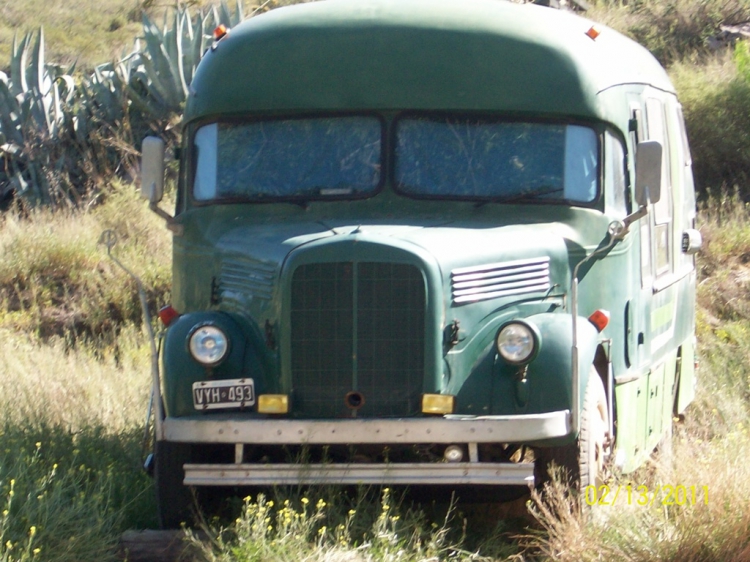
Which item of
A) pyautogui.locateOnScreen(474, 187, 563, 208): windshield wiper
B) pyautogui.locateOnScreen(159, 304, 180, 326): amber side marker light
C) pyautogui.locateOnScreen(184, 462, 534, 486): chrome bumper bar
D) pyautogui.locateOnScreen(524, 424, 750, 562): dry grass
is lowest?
pyautogui.locateOnScreen(524, 424, 750, 562): dry grass

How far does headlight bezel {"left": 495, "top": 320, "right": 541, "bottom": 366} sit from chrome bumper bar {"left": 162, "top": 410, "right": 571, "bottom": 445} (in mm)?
253

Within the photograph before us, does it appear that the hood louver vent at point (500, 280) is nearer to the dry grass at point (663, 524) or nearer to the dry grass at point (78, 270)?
the dry grass at point (663, 524)

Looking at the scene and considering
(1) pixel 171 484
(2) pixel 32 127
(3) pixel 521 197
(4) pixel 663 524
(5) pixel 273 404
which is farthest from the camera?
(2) pixel 32 127

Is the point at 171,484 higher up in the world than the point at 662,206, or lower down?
lower down

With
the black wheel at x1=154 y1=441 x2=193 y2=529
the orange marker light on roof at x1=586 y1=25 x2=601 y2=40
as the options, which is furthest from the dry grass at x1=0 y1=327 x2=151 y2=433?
the orange marker light on roof at x1=586 y1=25 x2=601 y2=40

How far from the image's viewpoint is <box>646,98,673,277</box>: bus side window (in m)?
7.03

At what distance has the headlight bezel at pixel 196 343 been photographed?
5164mm

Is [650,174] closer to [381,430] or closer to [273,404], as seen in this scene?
[381,430]

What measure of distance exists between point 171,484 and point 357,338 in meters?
1.14

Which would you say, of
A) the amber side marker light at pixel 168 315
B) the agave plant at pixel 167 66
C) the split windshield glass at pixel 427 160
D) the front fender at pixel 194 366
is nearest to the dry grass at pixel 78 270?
the agave plant at pixel 167 66

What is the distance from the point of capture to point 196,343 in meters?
5.18

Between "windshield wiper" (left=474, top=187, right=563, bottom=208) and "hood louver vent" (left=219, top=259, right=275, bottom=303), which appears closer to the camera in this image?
"hood louver vent" (left=219, top=259, right=275, bottom=303)
